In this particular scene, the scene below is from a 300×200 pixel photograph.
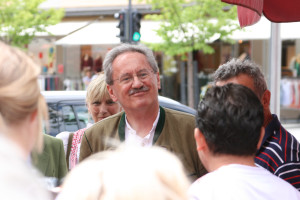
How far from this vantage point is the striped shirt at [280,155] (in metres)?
2.46

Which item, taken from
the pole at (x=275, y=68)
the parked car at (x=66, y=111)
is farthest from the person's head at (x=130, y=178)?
the parked car at (x=66, y=111)

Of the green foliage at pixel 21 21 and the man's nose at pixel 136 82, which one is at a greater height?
the green foliage at pixel 21 21

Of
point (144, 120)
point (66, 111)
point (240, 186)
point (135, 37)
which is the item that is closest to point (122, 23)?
point (135, 37)

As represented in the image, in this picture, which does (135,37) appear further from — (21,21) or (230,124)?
(230,124)

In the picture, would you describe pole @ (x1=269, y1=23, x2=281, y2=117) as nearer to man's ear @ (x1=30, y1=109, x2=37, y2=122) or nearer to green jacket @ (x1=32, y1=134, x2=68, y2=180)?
green jacket @ (x1=32, y1=134, x2=68, y2=180)

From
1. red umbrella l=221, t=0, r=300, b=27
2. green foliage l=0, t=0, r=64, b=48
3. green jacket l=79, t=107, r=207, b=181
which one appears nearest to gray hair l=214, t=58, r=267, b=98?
green jacket l=79, t=107, r=207, b=181

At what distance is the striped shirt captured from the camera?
2.46 meters

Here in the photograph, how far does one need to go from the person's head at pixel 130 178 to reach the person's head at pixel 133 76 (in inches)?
66.0

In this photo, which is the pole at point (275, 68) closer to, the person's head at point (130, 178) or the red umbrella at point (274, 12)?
the red umbrella at point (274, 12)

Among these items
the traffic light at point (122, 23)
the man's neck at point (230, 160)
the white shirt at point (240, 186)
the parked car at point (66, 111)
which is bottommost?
the parked car at point (66, 111)

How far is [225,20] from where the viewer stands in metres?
16.4

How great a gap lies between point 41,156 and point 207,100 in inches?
53.2

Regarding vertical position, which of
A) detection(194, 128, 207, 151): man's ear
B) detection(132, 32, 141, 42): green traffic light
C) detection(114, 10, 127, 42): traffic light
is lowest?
detection(194, 128, 207, 151): man's ear

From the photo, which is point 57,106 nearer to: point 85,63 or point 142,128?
point 142,128
